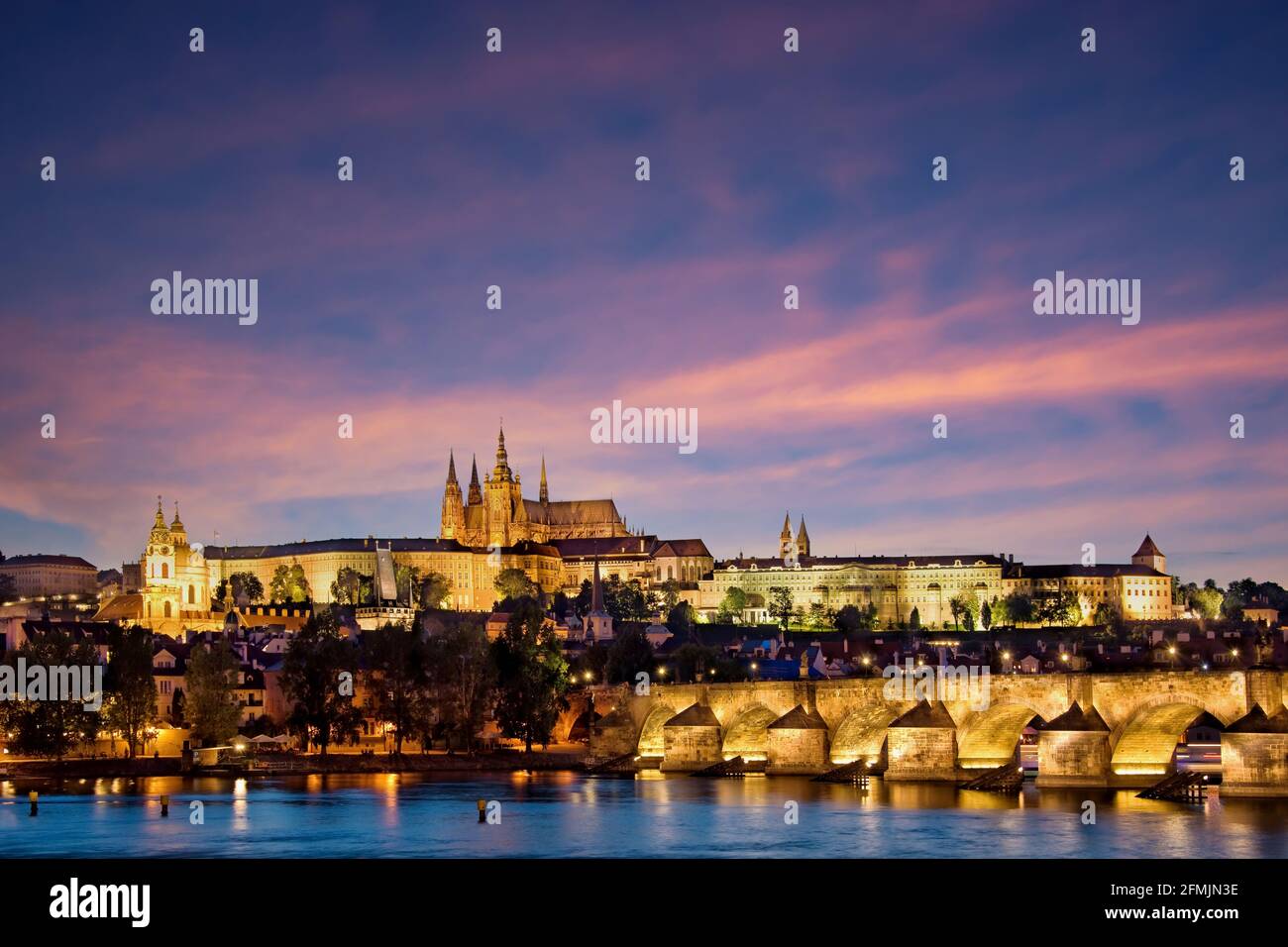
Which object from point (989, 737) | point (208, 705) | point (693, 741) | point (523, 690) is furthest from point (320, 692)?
point (989, 737)

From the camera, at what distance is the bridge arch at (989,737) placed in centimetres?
6644

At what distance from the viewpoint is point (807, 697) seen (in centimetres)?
7500

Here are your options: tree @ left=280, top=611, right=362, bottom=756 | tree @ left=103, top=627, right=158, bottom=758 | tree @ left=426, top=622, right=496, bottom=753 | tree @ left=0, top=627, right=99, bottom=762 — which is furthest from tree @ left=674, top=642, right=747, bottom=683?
tree @ left=0, top=627, right=99, bottom=762

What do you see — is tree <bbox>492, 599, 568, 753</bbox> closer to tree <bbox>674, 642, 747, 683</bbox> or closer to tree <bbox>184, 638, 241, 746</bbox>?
tree <bbox>674, 642, 747, 683</bbox>

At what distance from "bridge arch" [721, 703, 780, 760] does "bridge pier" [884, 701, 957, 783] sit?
12378mm

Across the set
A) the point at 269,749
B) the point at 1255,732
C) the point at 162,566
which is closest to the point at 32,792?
the point at 269,749

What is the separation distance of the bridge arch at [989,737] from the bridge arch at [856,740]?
5895 millimetres

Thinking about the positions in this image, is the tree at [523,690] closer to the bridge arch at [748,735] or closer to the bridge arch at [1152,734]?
the bridge arch at [748,735]

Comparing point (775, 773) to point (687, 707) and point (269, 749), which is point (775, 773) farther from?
point (269, 749)

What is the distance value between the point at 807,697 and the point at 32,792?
31443 millimetres

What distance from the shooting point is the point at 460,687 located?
9025 centimetres

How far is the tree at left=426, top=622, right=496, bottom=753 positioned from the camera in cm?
8981
